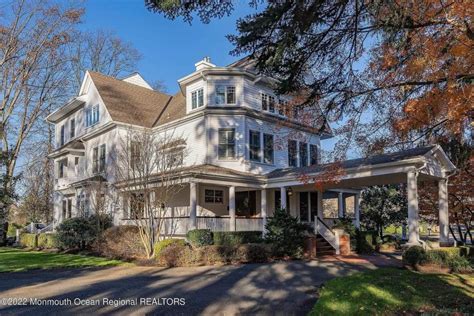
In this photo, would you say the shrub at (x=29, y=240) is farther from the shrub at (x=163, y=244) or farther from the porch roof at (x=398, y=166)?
the porch roof at (x=398, y=166)

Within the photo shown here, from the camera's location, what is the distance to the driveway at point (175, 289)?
762cm

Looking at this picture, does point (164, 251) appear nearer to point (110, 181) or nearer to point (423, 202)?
point (110, 181)

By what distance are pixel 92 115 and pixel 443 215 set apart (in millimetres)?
21172

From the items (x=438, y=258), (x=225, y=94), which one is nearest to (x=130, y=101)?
(x=225, y=94)

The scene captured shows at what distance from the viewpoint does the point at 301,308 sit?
7.59m

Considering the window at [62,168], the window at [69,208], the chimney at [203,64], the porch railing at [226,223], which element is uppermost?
the chimney at [203,64]

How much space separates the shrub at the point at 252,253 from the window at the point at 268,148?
25.8ft

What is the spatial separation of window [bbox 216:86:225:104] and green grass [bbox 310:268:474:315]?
13422mm

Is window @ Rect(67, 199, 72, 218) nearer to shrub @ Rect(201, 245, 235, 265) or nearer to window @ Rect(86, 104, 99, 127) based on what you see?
window @ Rect(86, 104, 99, 127)

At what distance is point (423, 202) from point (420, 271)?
908cm

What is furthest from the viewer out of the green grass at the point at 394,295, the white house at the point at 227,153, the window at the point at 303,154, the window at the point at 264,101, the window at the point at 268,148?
the window at the point at 303,154

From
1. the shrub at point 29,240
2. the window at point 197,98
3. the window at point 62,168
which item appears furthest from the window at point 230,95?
the shrub at point 29,240

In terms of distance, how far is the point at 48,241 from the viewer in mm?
23547

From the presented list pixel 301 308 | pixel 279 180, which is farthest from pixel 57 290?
pixel 279 180
